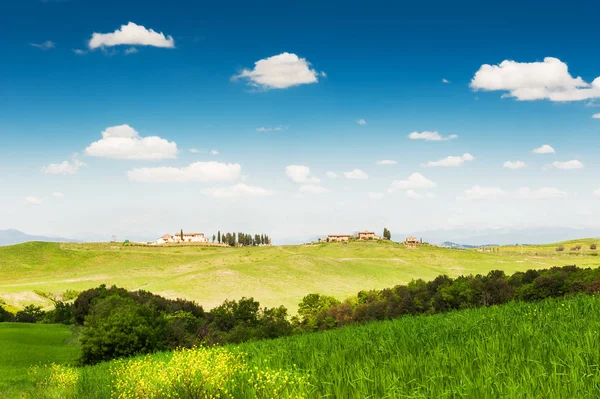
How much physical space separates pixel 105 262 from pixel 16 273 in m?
23.3

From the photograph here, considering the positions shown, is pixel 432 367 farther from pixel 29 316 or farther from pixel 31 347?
pixel 29 316

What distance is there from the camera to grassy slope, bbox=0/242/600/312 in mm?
85062

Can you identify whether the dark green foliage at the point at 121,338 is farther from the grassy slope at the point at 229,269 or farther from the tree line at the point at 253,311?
the grassy slope at the point at 229,269

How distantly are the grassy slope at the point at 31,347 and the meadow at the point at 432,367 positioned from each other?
1906cm

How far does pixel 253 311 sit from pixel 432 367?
4260 cm

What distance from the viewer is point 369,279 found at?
103 meters

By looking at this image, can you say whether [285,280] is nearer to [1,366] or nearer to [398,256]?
[398,256]

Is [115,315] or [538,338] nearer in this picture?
[538,338]

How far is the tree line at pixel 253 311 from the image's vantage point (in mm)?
32125

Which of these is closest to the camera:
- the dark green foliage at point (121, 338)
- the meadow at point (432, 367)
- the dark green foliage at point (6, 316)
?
the meadow at point (432, 367)

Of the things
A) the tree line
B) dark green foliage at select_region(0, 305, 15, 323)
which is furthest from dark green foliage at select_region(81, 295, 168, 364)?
dark green foliage at select_region(0, 305, 15, 323)

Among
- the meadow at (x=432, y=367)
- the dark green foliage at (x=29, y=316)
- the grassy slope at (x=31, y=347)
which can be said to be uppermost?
the meadow at (x=432, y=367)

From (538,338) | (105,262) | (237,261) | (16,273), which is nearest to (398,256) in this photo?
(237,261)

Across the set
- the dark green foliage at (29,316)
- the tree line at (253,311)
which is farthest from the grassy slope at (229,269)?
the tree line at (253,311)
